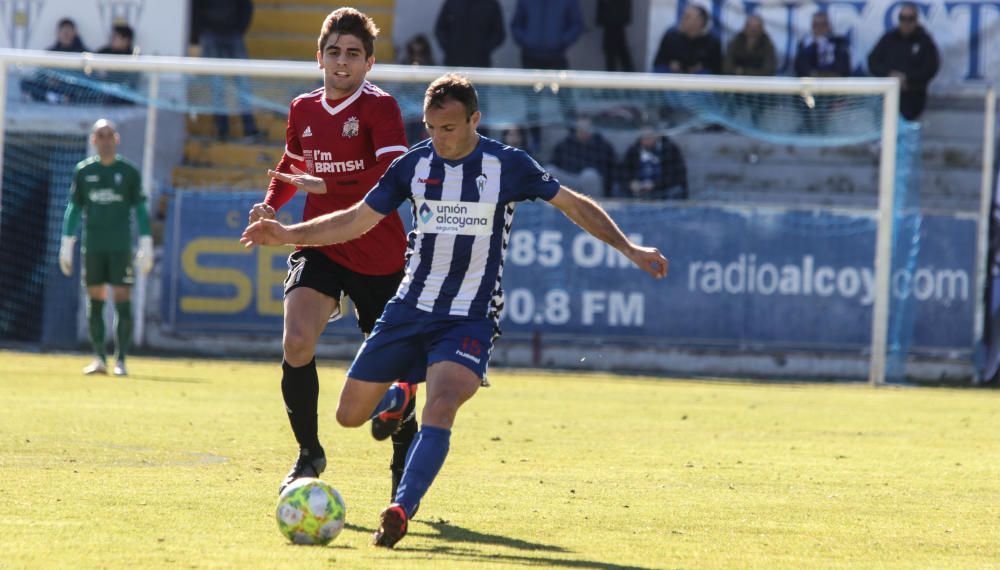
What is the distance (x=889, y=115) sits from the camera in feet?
61.1

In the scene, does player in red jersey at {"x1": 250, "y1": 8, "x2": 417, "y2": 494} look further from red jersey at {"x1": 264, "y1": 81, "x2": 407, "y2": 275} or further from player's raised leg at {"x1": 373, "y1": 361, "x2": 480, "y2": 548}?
player's raised leg at {"x1": 373, "y1": 361, "x2": 480, "y2": 548}

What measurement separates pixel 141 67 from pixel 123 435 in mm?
10082

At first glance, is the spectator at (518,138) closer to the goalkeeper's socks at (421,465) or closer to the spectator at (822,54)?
the spectator at (822,54)

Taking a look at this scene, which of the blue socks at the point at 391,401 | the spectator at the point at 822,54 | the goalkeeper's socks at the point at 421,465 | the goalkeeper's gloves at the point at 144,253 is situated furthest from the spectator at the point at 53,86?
the goalkeeper's socks at the point at 421,465

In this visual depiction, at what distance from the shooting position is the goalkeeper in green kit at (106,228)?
1569 cm

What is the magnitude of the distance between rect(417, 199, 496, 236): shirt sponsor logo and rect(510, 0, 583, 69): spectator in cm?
1534

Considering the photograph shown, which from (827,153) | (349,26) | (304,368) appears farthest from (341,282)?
(827,153)

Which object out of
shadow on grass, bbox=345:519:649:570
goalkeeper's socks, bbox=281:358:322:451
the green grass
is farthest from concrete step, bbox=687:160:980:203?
shadow on grass, bbox=345:519:649:570

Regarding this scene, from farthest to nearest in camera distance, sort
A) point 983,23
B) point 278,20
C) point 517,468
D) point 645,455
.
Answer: point 278,20
point 983,23
point 645,455
point 517,468

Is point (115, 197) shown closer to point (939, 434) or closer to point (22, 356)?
point (22, 356)

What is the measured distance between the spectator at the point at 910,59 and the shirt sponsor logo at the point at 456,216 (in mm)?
15664

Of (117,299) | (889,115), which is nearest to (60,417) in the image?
(117,299)

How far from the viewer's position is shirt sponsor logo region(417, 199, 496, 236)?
6.50m

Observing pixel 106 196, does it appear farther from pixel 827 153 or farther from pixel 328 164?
pixel 827 153
